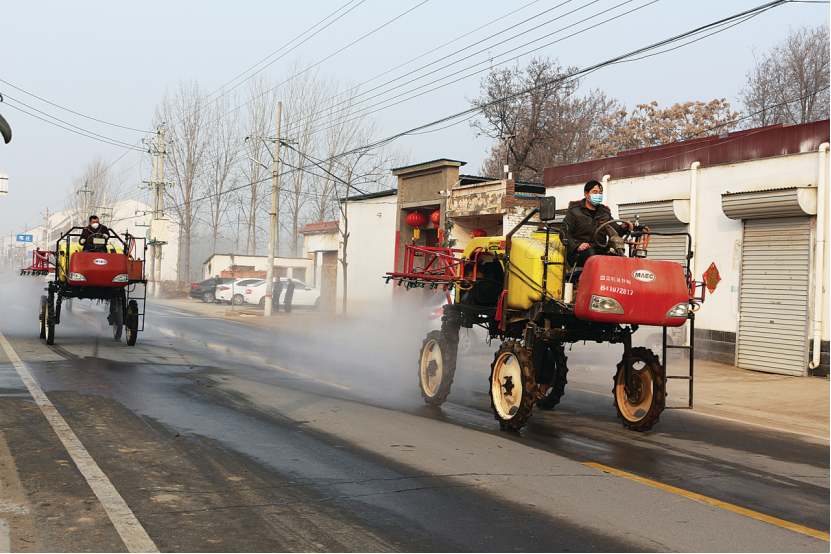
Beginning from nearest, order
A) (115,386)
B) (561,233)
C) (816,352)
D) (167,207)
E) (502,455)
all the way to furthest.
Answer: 1. (502,455)
2. (561,233)
3. (115,386)
4. (816,352)
5. (167,207)

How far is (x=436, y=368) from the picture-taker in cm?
1070

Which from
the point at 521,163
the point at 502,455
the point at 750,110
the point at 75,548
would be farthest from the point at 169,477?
the point at 750,110

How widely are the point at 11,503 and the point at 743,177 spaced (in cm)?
1563

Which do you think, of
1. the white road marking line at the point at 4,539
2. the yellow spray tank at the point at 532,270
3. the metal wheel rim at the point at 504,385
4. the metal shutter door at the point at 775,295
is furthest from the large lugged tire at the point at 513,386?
the metal shutter door at the point at 775,295

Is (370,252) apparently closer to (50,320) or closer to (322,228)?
(322,228)

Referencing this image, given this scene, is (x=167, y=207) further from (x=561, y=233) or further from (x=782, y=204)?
(x=561, y=233)

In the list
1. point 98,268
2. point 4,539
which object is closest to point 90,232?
point 98,268

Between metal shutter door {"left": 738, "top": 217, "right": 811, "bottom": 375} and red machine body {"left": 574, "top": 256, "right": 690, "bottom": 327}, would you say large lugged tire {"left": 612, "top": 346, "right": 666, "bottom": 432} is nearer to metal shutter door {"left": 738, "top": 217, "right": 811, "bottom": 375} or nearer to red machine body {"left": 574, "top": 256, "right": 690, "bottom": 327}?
red machine body {"left": 574, "top": 256, "right": 690, "bottom": 327}

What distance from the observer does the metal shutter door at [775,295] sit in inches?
612

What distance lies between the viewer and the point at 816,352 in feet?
49.4

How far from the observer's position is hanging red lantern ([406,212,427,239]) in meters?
30.3

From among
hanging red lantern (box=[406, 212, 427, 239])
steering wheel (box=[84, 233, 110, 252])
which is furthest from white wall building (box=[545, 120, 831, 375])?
steering wheel (box=[84, 233, 110, 252])

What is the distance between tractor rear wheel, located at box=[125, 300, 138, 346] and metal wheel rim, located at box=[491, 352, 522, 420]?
1050 cm

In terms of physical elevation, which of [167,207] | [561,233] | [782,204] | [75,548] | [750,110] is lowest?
[75,548]
